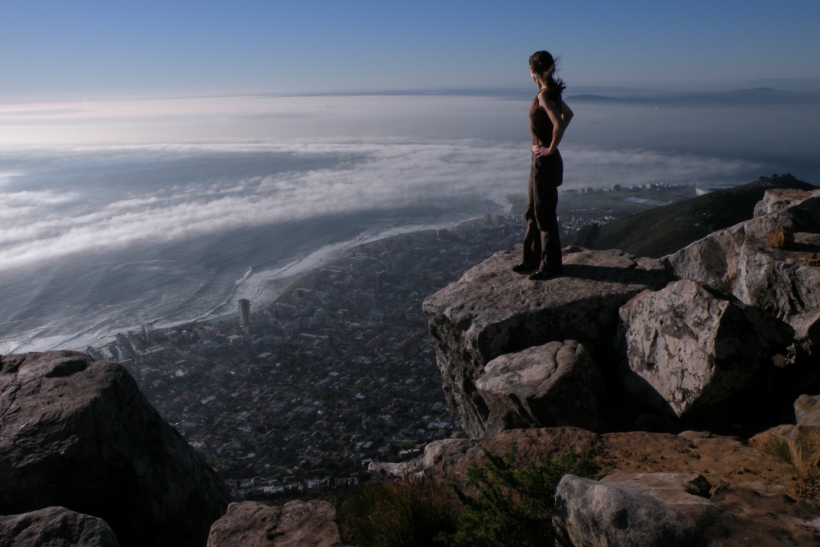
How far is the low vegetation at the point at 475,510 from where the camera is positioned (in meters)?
3.50

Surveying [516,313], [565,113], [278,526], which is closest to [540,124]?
[565,113]

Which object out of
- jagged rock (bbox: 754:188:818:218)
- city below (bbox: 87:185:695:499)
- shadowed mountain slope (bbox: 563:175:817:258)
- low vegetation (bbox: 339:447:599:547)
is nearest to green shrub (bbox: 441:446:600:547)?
low vegetation (bbox: 339:447:599:547)

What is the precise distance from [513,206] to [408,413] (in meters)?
35.7

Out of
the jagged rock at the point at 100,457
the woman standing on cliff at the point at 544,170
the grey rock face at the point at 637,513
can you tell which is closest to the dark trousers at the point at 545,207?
the woman standing on cliff at the point at 544,170

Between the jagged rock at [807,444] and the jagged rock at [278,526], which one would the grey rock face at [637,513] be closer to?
the jagged rock at [807,444]

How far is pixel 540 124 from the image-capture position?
640cm

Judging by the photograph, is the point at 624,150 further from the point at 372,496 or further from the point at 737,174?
the point at 372,496

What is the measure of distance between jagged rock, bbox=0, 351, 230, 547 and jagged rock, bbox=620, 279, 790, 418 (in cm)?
435

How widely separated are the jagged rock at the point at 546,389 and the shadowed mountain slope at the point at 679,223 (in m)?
19.0

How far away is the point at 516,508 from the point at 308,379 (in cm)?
1438

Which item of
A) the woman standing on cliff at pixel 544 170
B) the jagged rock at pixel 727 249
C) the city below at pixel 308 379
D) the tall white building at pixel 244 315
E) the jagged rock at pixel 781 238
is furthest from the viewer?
the tall white building at pixel 244 315

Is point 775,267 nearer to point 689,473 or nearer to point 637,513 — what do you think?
point 689,473

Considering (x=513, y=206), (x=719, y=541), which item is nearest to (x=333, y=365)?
(x=719, y=541)

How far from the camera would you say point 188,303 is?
26203 millimetres
